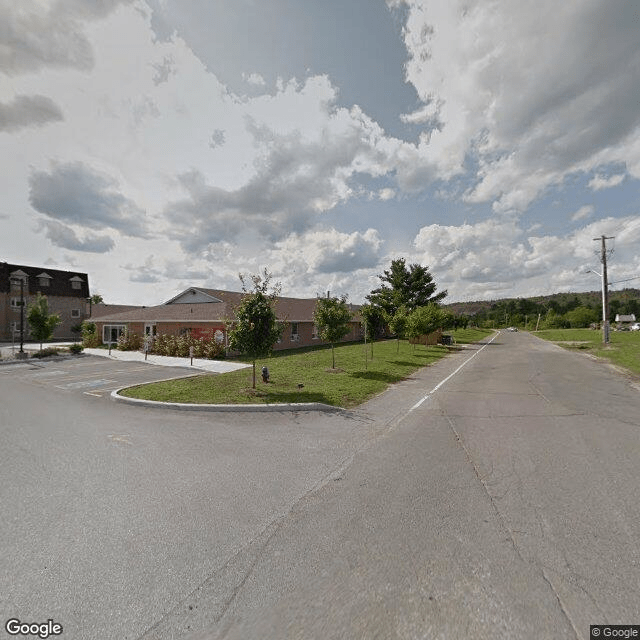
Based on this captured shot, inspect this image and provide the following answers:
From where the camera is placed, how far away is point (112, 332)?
28.7 m

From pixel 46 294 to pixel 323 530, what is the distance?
50.1m

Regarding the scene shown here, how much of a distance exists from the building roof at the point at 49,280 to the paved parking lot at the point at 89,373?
2587 centimetres

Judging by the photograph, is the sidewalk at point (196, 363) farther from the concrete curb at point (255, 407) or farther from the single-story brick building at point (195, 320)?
the concrete curb at point (255, 407)

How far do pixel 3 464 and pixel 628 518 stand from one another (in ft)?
29.8

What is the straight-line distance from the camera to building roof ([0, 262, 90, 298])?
123 ft

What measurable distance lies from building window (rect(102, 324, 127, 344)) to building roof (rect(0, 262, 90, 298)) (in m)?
18.1

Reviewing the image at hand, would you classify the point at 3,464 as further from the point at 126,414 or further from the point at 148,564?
the point at 148,564

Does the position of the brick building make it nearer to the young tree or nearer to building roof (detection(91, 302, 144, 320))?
building roof (detection(91, 302, 144, 320))

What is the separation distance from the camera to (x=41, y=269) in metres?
40.8

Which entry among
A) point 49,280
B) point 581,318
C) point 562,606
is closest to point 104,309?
point 49,280

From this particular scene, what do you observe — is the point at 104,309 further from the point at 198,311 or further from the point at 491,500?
the point at 491,500

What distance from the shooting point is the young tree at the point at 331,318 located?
15.2 m

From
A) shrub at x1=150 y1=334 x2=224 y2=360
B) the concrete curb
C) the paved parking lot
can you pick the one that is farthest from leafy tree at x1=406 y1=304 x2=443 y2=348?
the concrete curb

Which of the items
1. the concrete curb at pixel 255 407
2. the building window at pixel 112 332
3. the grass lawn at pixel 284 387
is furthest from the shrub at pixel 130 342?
the concrete curb at pixel 255 407
